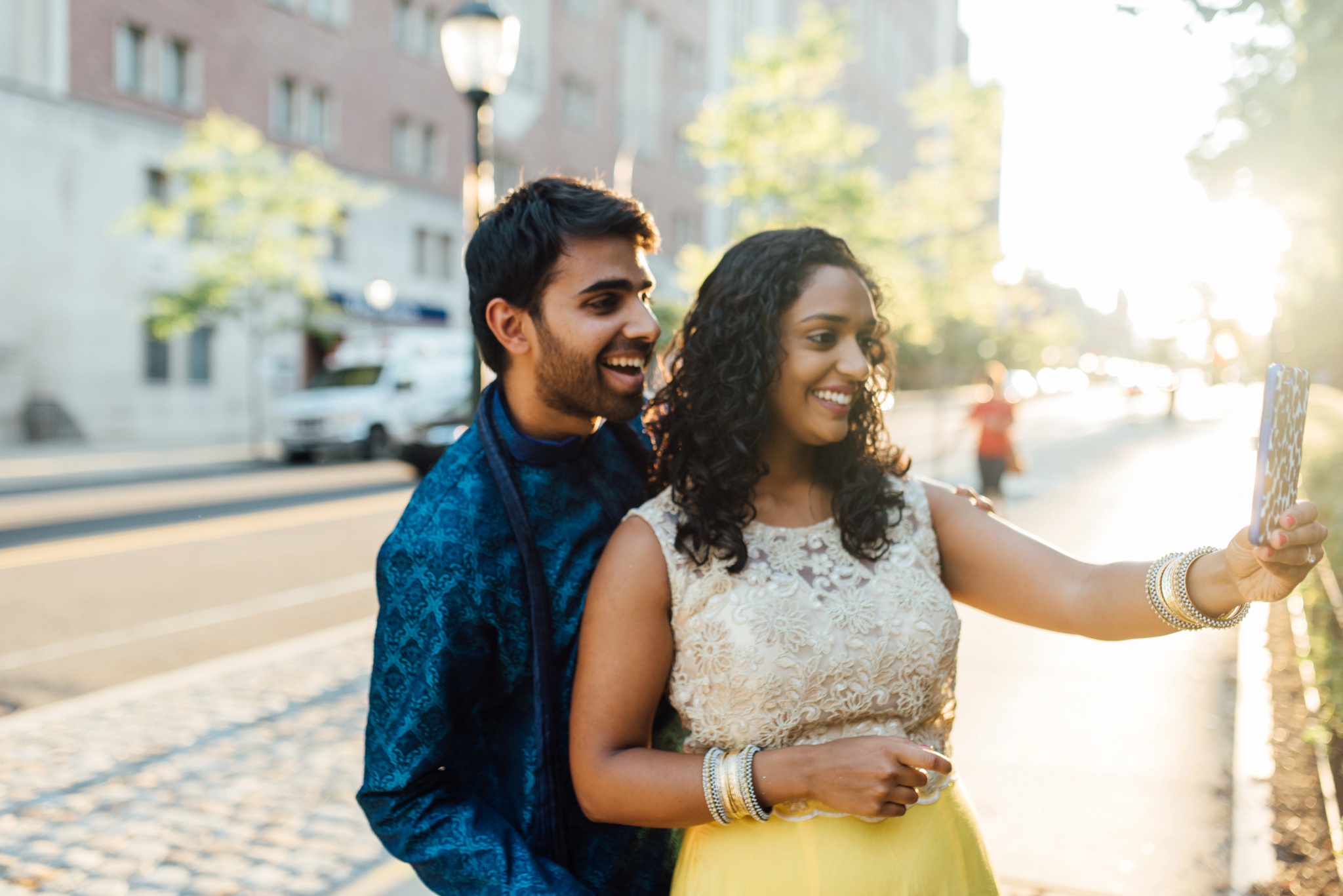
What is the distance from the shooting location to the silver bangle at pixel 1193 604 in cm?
183

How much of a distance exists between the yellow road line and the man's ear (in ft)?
33.4

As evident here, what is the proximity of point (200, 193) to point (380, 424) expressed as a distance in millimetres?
6258

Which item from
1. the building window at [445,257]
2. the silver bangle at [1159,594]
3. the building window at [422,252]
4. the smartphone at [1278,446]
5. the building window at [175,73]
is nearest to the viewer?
the smartphone at [1278,446]

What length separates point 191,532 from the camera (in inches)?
502

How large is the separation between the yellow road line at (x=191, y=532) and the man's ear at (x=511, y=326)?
10.2m

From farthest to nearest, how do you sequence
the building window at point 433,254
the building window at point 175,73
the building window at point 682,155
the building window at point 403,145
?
1. the building window at point 682,155
2. the building window at point 433,254
3. the building window at point 403,145
4. the building window at point 175,73

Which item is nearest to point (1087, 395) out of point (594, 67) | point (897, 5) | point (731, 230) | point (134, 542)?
point (897, 5)

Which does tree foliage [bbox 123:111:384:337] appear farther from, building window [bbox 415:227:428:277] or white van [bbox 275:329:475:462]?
building window [bbox 415:227:428:277]

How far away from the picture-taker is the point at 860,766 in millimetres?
1710

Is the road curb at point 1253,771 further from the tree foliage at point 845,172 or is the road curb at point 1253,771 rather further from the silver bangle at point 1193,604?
the tree foliage at point 845,172

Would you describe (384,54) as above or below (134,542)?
above

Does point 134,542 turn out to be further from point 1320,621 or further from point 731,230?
point 731,230

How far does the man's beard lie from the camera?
198cm

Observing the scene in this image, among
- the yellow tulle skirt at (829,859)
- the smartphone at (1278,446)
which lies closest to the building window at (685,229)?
the yellow tulle skirt at (829,859)
